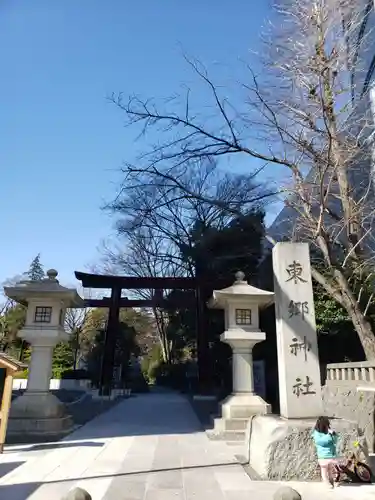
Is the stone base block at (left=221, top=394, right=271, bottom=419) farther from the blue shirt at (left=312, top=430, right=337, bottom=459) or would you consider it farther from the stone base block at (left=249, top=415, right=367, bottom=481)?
the blue shirt at (left=312, top=430, right=337, bottom=459)

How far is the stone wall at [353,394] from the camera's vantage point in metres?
8.83

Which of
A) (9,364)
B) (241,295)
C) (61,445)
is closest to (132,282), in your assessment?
(241,295)

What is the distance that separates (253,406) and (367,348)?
10.9 ft

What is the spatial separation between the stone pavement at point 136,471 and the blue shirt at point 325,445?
0.43 m

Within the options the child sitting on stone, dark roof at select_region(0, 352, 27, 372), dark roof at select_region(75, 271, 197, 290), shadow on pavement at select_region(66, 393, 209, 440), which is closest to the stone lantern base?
shadow on pavement at select_region(66, 393, 209, 440)

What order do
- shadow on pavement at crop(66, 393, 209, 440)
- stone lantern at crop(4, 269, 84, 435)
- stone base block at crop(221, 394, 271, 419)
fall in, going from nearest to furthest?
1. stone lantern at crop(4, 269, 84, 435)
2. stone base block at crop(221, 394, 271, 419)
3. shadow on pavement at crop(66, 393, 209, 440)

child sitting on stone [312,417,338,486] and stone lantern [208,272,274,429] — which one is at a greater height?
stone lantern [208,272,274,429]

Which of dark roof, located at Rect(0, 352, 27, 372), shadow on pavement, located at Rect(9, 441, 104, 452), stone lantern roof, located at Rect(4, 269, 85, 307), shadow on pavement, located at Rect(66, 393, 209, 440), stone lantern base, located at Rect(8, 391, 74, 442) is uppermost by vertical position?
stone lantern roof, located at Rect(4, 269, 85, 307)

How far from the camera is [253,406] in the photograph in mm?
9906

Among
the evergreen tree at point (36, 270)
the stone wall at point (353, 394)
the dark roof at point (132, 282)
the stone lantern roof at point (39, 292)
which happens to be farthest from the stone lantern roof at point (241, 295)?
the evergreen tree at point (36, 270)

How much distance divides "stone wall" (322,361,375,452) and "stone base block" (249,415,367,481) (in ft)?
6.39

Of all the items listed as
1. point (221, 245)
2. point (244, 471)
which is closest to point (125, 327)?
point (221, 245)

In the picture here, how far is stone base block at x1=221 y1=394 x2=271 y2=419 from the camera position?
9742mm

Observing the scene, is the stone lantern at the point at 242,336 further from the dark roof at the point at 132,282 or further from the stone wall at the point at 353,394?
the dark roof at the point at 132,282
